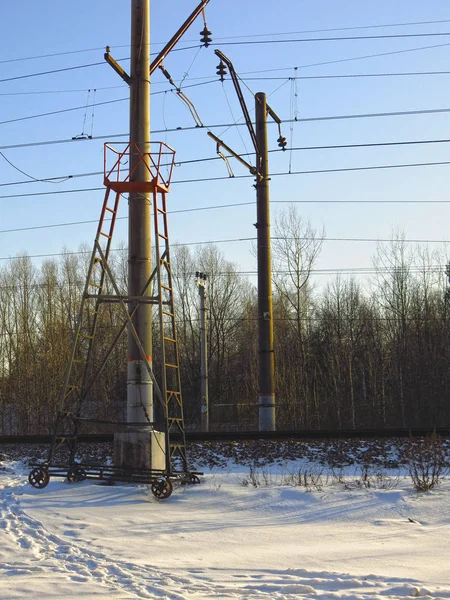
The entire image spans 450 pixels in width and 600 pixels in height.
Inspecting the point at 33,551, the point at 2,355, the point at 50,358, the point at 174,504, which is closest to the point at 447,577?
the point at 33,551

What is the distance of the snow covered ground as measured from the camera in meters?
6.15

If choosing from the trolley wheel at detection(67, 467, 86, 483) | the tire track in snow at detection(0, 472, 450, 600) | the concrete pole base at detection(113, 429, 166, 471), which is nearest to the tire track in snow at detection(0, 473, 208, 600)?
the tire track in snow at detection(0, 472, 450, 600)

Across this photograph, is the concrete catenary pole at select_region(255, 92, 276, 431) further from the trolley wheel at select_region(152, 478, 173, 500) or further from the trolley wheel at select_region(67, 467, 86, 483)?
the trolley wheel at select_region(152, 478, 173, 500)

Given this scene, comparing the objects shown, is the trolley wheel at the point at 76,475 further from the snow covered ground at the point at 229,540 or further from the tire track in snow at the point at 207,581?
the tire track in snow at the point at 207,581

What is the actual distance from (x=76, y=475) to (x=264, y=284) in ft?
31.5

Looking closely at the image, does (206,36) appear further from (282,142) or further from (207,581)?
(207,581)

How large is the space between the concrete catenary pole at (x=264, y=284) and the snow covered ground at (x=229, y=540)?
21.7 feet

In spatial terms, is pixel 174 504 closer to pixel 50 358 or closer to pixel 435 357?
pixel 50 358

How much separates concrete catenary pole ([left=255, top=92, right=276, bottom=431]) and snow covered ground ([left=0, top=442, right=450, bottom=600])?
661cm

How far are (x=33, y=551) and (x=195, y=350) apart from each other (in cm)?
4679

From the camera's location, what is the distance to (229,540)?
27.7 ft

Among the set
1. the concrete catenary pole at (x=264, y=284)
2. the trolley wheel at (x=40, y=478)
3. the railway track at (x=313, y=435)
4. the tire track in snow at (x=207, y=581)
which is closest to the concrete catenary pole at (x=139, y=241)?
the trolley wheel at (x=40, y=478)

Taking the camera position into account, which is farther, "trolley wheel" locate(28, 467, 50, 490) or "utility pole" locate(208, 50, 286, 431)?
"utility pole" locate(208, 50, 286, 431)

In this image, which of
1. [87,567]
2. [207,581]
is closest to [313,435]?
[87,567]
